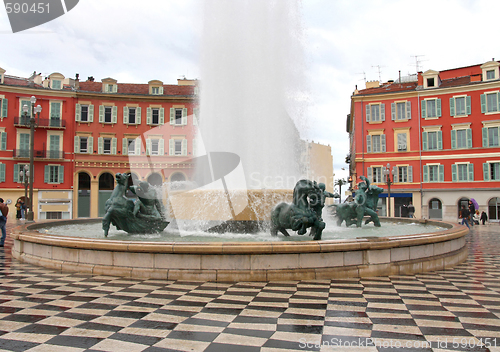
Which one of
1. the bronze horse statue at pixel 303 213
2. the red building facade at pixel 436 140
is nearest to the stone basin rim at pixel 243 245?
the bronze horse statue at pixel 303 213

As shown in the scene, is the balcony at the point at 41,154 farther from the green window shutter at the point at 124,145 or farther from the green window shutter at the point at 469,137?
the green window shutter at the point at 469,137

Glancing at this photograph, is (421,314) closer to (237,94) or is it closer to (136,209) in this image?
(136,209)

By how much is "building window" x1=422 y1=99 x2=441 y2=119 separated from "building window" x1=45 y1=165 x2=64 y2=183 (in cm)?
3806

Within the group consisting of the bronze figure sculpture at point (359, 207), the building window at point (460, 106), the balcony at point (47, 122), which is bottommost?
the bronze figure sculpture at point (359, 207)

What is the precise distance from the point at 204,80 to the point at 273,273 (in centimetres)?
991

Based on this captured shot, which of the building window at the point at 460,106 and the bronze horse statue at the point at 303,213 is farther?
the building window at the point at 460,106

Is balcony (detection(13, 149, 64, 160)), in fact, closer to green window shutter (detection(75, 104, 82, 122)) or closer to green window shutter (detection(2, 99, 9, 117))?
green window shutter (detection(2, 99, 9, 117))

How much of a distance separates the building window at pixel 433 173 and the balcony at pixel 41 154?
1481 inches

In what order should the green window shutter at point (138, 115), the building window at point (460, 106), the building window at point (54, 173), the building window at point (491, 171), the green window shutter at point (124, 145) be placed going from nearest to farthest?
the building window at point (491, 171) → the building window at point (460, 106) → the building window at point (54, 173) → the green window shutter at point (124, 145) → the green window shutter at point (138, 115)

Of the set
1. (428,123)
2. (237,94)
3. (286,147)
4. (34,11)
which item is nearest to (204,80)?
(237,94)

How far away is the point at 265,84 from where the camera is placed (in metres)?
13.5

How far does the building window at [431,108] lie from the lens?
3706cm

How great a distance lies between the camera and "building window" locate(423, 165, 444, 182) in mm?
36438

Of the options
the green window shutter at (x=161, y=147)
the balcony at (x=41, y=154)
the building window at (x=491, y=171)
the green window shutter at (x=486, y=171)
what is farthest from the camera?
the green window shutter at (x=161, y=147)
